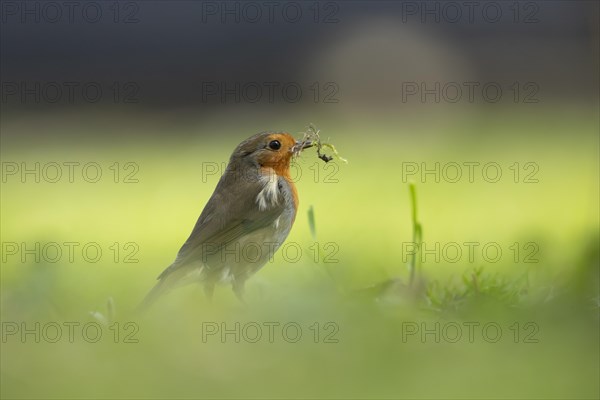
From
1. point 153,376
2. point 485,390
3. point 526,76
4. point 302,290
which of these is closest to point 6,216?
point 302,290

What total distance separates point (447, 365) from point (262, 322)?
0.60 metres

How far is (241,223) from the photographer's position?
112 inches

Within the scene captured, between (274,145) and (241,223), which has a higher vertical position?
(274,145)

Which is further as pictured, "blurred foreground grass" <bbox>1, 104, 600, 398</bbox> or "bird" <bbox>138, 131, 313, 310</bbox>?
"bird" <bbox>138, 131, 313, 310</bbox>

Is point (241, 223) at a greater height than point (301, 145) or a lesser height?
lesser

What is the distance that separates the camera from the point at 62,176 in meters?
6.39

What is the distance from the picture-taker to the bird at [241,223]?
281 centimetres

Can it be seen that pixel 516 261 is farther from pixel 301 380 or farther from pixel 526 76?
pixel 526 76

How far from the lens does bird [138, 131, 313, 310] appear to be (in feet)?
9.23

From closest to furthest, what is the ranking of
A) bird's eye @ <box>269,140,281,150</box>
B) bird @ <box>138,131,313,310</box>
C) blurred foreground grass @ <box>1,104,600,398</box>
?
blurred foreground grass @ <box>1,104,600,398</box> → bird @ <box>138,131,313,310</box> → bird's eye @ <box>269,140,281,150</box>

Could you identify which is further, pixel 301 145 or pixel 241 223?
pixel 301 145

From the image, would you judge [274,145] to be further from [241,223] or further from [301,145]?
[241,223]

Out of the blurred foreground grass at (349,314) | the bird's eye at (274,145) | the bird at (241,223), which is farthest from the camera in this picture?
the bird's eye at (274,145)

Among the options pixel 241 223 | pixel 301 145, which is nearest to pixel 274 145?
pixel 301 145
